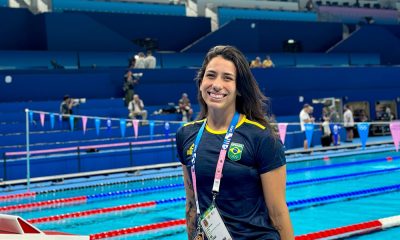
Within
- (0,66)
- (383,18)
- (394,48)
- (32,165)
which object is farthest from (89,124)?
(383,18)

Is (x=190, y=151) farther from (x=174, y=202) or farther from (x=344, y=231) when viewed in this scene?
(x=174, y=202)

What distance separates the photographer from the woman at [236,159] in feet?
7.15

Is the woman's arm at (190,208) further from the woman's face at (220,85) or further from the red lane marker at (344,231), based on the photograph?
the red lane marker at (344,231)

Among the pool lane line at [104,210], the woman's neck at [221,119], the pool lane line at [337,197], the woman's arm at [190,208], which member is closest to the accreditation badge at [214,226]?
the woman's arm at [190,208]

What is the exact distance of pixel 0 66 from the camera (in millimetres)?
17656

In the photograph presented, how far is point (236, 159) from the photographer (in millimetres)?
2172

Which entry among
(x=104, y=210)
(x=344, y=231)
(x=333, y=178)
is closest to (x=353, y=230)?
(x=344, y=231)

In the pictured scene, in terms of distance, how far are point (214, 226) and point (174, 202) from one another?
267 inches

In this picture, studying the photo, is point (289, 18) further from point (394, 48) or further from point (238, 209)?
point (238, 209)

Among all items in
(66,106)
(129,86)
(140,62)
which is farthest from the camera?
(140,62)

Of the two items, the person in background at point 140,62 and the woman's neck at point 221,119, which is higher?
the person in background at point 140,62

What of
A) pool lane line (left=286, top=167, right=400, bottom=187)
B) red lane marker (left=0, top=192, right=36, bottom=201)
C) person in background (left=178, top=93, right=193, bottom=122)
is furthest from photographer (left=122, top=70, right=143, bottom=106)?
pool lane line (left=286, top=167, right=400, bottom=187)

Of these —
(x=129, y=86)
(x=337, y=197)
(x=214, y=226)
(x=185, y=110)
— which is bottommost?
(x=337, y=197)

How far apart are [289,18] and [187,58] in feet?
24.6
